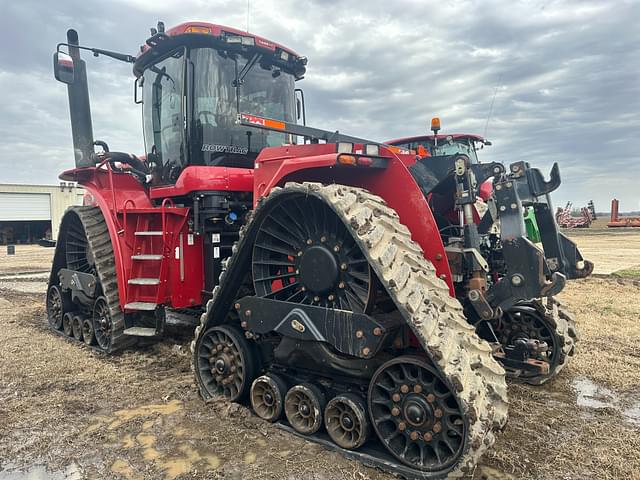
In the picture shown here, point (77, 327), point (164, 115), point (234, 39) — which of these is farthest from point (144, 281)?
point (234, 39)

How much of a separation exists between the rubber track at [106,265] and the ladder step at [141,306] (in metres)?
0.41

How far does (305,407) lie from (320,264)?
108 centimetres

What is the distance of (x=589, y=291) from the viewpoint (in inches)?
387

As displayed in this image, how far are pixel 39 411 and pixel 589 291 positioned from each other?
9.62 m

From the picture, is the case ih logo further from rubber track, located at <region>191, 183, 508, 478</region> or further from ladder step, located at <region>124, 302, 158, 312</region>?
rubber track, located at <region>191, 183, 508, 478</region>

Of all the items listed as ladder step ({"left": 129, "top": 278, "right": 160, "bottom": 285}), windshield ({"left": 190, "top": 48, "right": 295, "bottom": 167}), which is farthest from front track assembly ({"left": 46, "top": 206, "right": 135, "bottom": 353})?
windshield ({"left": 190, "top": 48, "right": 295, "bottom": 167})

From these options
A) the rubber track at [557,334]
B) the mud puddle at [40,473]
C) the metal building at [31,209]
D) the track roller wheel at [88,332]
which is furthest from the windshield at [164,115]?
the metal building at [31,209]

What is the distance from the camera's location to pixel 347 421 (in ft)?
11.0

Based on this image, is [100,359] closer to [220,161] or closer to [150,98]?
[220,161]

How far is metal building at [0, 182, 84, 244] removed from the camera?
41.0 m

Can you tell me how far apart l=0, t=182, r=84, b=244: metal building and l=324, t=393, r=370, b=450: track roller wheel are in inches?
1651

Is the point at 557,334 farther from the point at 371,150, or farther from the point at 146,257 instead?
the point at 146,257

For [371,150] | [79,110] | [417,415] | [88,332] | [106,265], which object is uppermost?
[79,110]

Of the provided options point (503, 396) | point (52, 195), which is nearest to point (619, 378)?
point (503, 396)
